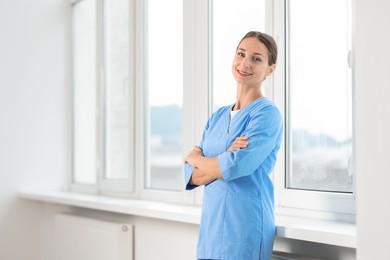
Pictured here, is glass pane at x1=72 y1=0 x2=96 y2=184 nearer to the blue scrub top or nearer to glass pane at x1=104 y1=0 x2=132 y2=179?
glass pane at x1=104 y1=0 x2=132 y2=179

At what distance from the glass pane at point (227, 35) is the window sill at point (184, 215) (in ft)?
1.99

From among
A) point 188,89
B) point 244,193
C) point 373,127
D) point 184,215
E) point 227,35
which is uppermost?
point 227,35

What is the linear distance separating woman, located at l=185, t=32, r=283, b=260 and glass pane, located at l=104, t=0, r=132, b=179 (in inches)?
59.5

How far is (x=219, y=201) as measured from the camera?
183 centimetres

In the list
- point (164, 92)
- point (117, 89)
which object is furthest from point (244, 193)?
→ point (117, 89)

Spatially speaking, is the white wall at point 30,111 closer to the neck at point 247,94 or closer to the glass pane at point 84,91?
the glass pane at point 84,91

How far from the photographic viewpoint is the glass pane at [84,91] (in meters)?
3.80

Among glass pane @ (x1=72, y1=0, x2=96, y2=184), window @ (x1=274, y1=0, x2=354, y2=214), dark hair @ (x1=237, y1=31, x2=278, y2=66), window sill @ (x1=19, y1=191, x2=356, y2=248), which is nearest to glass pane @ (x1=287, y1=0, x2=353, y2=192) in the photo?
window @ (x1=274, y1=0, x2=354, y2=214)

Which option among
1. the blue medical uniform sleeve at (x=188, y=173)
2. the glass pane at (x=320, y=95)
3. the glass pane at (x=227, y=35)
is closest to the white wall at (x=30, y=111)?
the glass pane at (x=227, y=35)

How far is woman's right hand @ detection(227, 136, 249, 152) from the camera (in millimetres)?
1723

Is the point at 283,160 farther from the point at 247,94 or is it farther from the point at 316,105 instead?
the point at 247,94

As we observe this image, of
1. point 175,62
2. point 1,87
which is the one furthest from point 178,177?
point 1,87

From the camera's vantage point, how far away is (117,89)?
348cm

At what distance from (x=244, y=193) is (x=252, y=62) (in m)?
0.47
